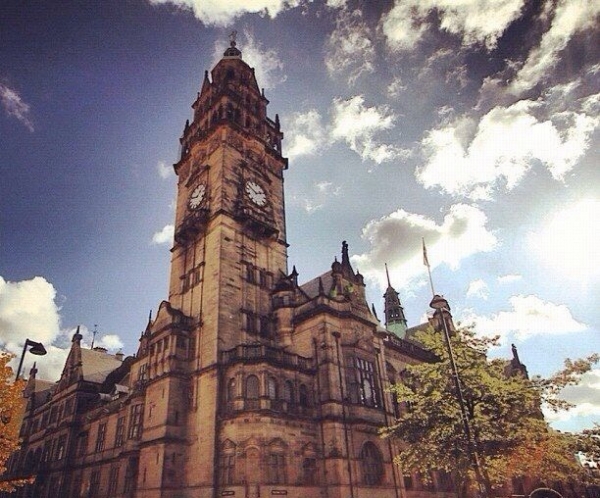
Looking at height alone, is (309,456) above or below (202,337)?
below

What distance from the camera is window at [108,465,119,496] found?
37.6m

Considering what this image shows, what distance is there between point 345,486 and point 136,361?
2395 cm

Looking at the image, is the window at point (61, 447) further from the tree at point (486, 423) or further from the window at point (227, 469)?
the tree at point (486, 423)

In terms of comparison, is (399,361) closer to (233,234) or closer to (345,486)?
(345,486)

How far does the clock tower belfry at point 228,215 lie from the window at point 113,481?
14784 millimetres

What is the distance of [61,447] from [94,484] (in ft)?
32.6

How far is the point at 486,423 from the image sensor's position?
22.1 meters

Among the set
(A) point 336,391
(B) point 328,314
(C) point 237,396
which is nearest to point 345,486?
(A) point 336,391

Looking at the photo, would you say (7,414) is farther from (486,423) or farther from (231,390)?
(486,423)

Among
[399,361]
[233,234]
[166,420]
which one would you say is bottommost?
[166,420]

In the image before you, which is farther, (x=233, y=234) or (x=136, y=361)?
(x=136, y=361)

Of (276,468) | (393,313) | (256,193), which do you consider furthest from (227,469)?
(393,313)

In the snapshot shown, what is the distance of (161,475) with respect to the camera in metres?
29.8

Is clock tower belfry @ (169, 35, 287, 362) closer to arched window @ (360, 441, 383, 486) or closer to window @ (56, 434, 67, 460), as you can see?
arched window @ (360, 441, 383, 486)
